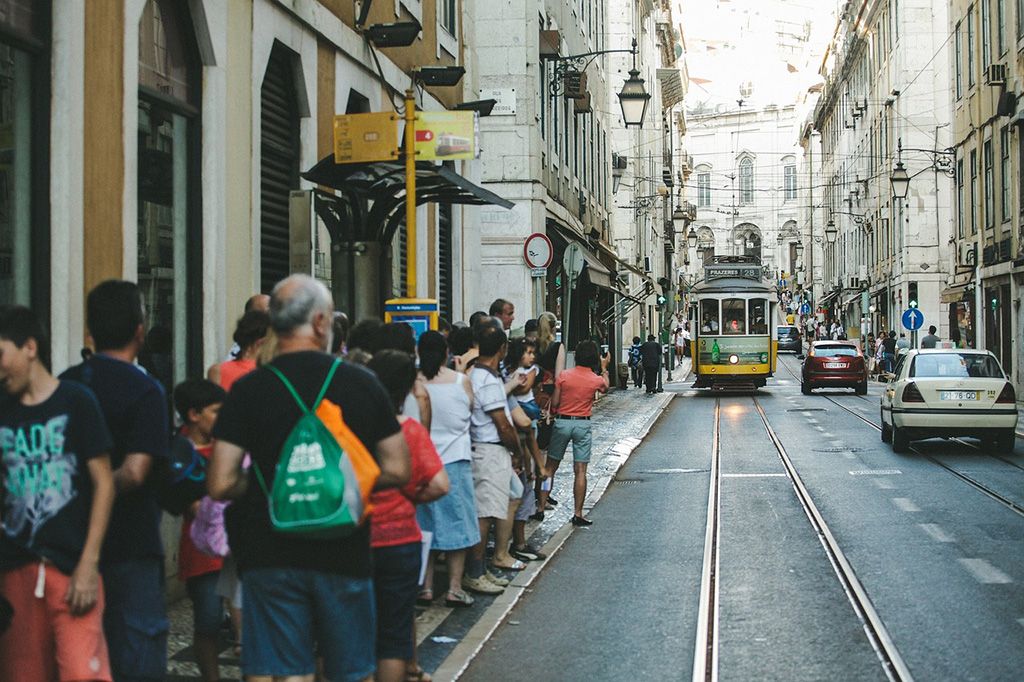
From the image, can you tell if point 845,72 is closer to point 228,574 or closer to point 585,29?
point 585,29

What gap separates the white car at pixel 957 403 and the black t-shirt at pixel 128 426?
15.5 m

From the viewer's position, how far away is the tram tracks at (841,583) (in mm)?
7062

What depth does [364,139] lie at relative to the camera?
12047 mm

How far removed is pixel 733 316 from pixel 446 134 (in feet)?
93.9

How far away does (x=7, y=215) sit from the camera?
7.63 meters

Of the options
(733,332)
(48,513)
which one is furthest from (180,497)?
(733,332)

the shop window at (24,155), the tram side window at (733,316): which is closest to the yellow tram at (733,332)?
the tram side window at (733,316)

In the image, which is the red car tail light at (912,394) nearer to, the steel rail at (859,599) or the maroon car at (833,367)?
the steel rail at (859,599)

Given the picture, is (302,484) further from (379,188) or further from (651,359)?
(651,359)

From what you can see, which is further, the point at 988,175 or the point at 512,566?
the point at 988,175

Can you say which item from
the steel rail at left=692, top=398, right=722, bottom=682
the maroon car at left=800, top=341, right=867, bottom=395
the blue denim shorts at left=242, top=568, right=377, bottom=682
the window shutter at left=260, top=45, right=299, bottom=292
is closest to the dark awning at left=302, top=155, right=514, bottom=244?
the window shutter at left=260, top=45, right=299, bottom=292

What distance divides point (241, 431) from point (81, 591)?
0.76 m

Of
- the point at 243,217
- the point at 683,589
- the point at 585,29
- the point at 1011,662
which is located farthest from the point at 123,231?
the point at 585,29

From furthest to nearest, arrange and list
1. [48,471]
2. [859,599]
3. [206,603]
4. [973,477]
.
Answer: [973,477], [859,599], [206,603], [48,471]
